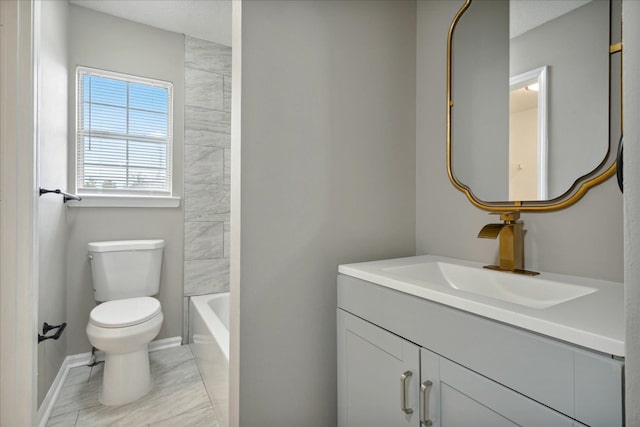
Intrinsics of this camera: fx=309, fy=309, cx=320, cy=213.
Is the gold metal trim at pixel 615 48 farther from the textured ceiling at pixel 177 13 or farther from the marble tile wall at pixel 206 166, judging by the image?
the marble tile wall at pixel 206 166

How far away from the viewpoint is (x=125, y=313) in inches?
74.1

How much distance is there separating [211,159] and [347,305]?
6.59ft

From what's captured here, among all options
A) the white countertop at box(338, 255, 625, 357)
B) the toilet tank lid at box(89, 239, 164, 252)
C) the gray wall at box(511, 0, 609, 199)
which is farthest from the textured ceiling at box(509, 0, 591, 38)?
the toilet tank lid at box(89, 239, 164, 252)

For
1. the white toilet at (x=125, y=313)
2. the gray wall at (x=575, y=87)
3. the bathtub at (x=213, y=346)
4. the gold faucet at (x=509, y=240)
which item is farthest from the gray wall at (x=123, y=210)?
the gray wall at (x=575, y=87)

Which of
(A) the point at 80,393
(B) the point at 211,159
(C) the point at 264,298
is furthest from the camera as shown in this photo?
(B) the point at 211,159

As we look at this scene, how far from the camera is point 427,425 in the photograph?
813mm

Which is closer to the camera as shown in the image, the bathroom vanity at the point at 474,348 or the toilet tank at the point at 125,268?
the bathroom vanity at the point at 474,348


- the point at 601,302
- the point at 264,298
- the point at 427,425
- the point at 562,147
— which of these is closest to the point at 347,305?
the point at 264,298

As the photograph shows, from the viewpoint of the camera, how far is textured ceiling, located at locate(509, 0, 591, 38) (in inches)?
40.0

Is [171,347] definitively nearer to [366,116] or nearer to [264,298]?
[264,298]

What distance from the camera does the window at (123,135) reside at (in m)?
2.30

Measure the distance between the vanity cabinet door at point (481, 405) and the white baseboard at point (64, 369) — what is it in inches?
73.7

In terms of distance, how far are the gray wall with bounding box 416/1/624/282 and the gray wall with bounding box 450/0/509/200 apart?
0.23ft

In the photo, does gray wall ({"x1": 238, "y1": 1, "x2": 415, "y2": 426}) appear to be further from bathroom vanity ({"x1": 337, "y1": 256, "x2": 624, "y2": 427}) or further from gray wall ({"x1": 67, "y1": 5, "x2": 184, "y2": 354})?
gray wall ({"x1": 67, "y1": 5, "x2": 184, "y2": 354})
